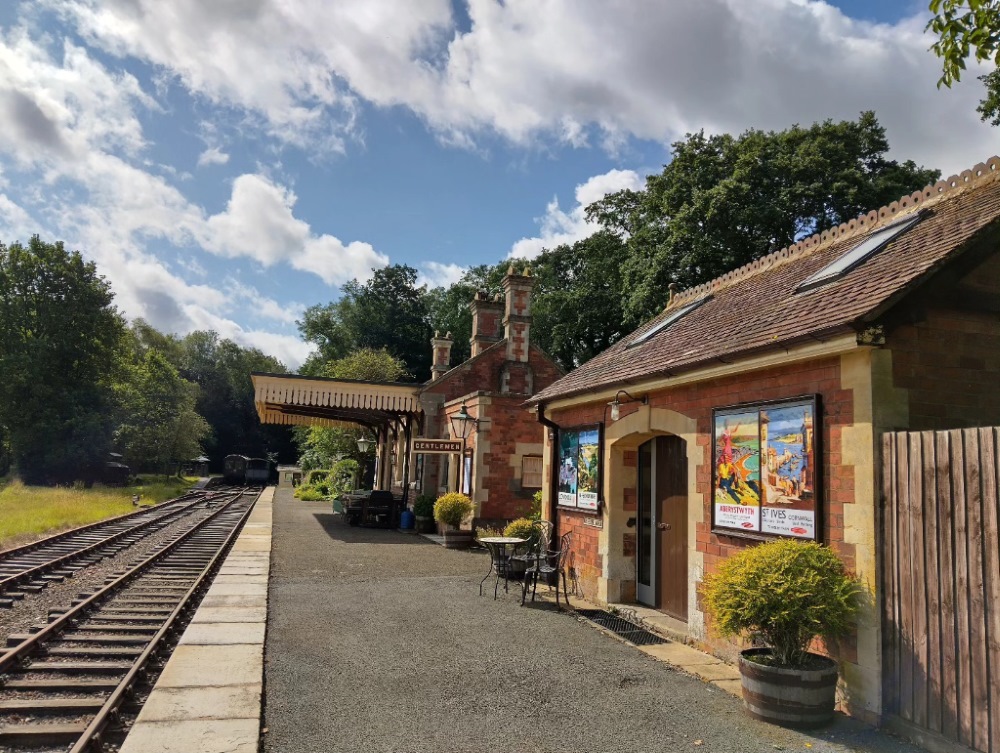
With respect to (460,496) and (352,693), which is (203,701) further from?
(460,496)

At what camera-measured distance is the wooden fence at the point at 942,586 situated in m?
4.14

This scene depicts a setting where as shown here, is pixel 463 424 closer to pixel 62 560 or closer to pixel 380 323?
pixel 62 560

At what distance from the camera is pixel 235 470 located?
58.8m

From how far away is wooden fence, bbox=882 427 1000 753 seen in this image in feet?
13.6

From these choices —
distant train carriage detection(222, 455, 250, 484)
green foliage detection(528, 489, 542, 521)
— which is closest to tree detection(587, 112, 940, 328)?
green foliage detection(528, 489, 542, 521)

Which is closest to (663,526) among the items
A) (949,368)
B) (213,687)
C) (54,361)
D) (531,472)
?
(949,368)

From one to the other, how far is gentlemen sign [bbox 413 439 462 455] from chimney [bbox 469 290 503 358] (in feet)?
17.3

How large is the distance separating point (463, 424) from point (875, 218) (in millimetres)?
11362

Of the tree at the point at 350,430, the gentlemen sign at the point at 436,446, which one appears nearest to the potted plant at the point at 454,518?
Answer: the gentlemen sign at the point at 436,446

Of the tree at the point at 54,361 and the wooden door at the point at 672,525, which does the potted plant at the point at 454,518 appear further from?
the tree at the point at 54,361

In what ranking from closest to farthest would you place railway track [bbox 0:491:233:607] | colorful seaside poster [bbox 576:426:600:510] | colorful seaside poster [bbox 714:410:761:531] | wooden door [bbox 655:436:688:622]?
colorful seaside poster [bbox 714:410:761:531] < wooden door [bbox 655:436:688:622] < colorful seaside poster [bbox 576:426:600:510] < railway track [bbox 0:491:233:607]

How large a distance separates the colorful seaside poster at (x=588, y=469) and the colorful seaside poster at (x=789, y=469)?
139 inches

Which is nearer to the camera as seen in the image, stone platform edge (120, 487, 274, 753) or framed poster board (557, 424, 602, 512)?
stone platform edge (120, 487, 274, 753)

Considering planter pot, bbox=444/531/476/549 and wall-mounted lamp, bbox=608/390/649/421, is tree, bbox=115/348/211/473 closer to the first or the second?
planter pot, bbox=444/531/476/549
